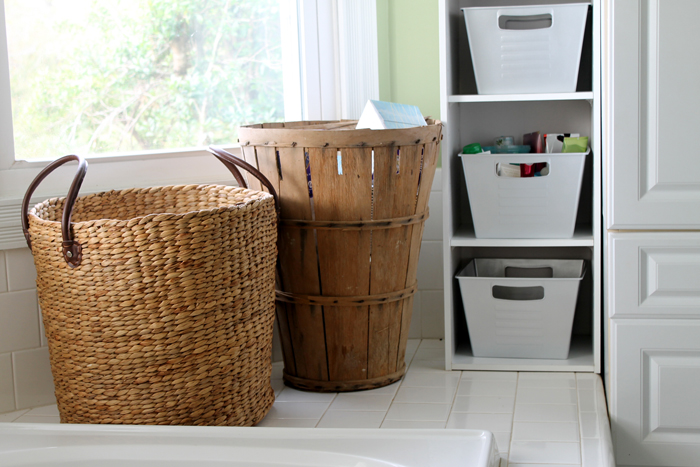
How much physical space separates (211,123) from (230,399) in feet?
2.84

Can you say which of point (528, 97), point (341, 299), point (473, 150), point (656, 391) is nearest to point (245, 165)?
point (341, 299)

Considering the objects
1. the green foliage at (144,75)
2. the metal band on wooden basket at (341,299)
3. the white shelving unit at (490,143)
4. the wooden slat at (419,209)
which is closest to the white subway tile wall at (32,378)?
the green foliage at (144,75)

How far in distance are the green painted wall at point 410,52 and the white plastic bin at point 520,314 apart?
0.57 meters

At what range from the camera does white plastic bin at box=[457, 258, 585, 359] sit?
179 centimetres

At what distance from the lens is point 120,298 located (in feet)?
4.23

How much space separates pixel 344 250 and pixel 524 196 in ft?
1.64

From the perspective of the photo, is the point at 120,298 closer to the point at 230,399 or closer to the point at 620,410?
the point at 230,399

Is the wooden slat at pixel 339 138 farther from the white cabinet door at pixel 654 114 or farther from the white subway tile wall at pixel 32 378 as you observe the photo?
the white subway tile wall at pixel 32 378

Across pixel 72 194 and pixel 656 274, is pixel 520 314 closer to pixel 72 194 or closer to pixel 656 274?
pixel 656 274

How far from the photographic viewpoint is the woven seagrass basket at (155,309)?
4.19 ft

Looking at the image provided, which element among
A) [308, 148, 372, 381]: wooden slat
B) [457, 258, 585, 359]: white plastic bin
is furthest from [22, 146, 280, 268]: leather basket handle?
[457, 258, 585, 359]: white plastic bin

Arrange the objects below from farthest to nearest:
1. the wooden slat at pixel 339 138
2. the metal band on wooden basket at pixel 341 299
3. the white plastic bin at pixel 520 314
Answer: the white plastic bin at pixel 520 314 → the metal band on wooden basket at pixel 341 299 → the wooden slat at pixel 339 138

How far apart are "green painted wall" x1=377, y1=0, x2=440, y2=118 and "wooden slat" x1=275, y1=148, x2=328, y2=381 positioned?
61cm

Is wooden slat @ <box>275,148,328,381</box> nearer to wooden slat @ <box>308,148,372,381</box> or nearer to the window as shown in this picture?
wooden slat @ <box>308,148,372,381</box>
